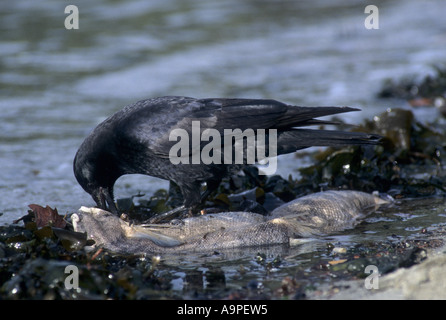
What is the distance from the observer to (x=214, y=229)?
14.8 ft

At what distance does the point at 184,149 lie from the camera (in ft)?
17.0

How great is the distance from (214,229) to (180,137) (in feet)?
3.20

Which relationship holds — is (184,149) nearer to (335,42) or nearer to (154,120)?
(154,120)

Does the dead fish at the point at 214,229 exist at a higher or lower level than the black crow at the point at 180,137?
lower

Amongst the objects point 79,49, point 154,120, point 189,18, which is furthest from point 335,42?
point 154,120

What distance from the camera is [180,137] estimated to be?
517 cm

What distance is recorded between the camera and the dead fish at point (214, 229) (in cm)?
427

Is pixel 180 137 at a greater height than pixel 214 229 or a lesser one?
greater

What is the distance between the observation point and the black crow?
5129 mm

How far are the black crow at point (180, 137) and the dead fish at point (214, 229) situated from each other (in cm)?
61

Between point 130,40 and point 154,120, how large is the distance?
8.83 metres

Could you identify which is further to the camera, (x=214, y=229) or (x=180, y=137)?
(x=180, y=137)

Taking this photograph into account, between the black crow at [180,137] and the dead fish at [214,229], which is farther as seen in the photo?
the black crow at [180,137]

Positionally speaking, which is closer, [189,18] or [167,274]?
[167,274]
